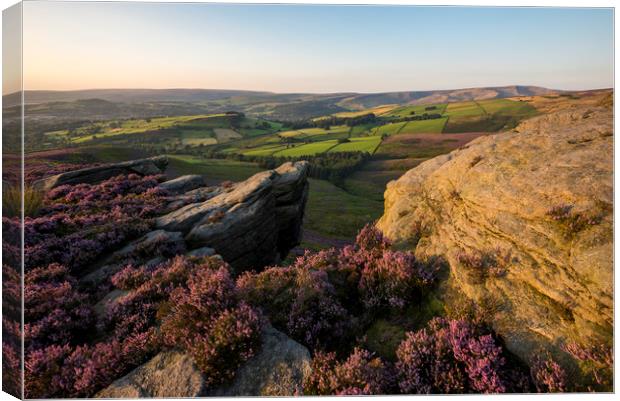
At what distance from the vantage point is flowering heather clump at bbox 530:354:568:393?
4.88 m

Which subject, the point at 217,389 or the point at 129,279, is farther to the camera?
the point at 129,279

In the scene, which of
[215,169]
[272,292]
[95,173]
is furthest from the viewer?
[215,169]

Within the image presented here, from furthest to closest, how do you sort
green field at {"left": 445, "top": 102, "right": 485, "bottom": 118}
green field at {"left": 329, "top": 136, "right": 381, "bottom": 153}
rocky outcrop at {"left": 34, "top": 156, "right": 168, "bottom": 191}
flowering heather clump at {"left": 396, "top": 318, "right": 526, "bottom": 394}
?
green field at {"left": 445, "top": 102, "right": 485, "bottom": 118} < green field at {"left": 329, "top": 136, "right": 381, "bottom": 153} < rocky outcrop at {"left": 34, "top": 156, "right": 168, "bottom": 191} < flowering heather clump at {"left": 396, "top": 318, "right": 526, "bottom": 394}

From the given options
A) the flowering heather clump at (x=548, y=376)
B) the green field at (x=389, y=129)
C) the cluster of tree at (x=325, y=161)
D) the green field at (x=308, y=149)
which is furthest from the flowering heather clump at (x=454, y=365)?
the green field at (x=389, y=129)

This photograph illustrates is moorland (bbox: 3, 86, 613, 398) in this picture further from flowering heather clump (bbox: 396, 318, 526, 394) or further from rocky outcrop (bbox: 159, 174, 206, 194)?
rocky outcrop (bbox: 159, 174, 206, 194)

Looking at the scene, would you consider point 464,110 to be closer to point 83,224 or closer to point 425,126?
point 425,126

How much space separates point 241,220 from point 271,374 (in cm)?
831

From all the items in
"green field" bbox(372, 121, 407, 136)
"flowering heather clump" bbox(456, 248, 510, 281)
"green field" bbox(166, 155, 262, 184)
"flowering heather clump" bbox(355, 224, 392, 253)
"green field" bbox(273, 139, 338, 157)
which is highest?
"green field" bbox(372, 121, 407, 136)

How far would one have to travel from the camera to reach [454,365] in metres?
5.37

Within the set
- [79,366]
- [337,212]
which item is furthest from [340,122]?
[79,366]

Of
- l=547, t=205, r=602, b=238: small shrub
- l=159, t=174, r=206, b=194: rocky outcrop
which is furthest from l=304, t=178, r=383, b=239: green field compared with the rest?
l=547, t=205, r=602, b=238: small shrub

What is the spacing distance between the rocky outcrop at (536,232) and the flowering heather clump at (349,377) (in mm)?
2258

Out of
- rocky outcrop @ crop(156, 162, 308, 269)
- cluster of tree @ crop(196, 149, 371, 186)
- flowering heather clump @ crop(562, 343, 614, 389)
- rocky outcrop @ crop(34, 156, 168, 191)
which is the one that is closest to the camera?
flowering heather clump @ crop(562, 343, 614, 389)

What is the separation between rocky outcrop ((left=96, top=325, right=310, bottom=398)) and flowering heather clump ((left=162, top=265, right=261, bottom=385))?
19 centimetres
